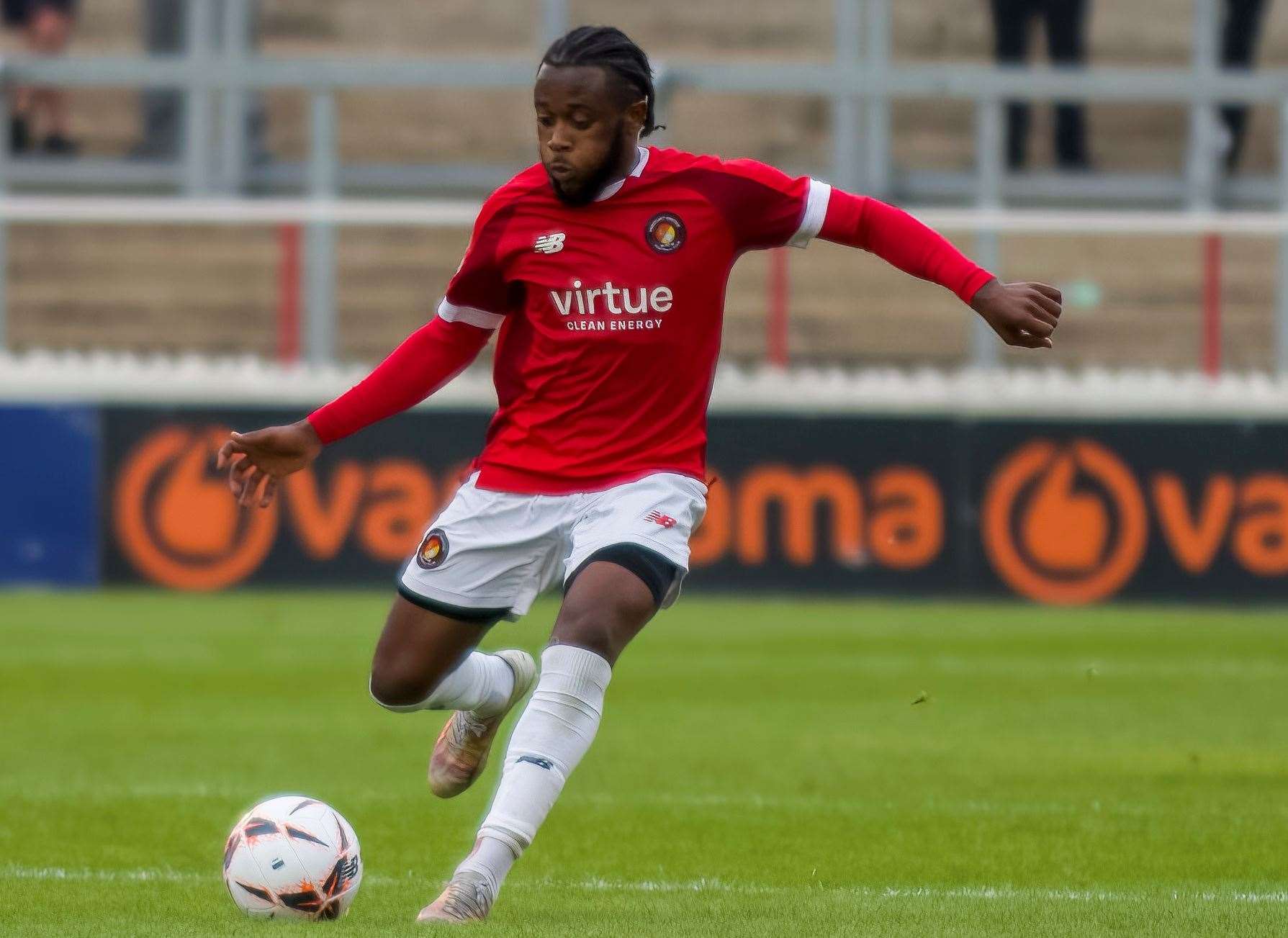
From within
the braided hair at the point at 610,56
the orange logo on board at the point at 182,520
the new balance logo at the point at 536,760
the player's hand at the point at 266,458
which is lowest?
the orange logo on board at the point at 182,520

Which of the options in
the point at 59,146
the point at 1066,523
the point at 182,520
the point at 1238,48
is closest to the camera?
the point at 1066,523

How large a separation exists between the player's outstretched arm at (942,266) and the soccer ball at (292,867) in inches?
69.2

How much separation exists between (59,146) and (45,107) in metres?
0.29

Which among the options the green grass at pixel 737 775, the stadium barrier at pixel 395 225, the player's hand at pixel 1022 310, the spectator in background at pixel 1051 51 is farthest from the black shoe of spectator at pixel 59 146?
the player's hand at pixel 1022 310

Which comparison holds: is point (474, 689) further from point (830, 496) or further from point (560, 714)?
point (830, 496)

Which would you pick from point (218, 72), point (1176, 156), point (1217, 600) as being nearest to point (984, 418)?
point (1217, 600)

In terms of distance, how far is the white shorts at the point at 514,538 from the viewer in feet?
17.2

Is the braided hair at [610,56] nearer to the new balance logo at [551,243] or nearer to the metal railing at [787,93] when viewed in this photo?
the new balance logo at [551,243]

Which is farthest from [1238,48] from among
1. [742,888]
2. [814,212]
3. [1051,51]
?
[742,888]

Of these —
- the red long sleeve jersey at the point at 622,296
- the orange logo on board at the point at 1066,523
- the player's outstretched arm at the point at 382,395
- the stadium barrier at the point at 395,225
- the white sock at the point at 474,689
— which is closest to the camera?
the red long sleeve jersey at the point at 622,296

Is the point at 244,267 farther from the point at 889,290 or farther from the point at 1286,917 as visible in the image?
the point at 1286,917

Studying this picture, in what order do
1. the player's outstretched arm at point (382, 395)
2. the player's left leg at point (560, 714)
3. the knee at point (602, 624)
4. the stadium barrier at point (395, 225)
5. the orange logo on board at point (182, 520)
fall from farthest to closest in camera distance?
the stadium barrier at point (395, 225) → the orange logo on board at point (182, 520) → the player's outstretched arm at point (382, 395) → the knee at point (602, 624) → the player's left leg at point (560, 714)

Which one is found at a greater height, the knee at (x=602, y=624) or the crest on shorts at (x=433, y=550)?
the crest on shorts at (x=433, y=550)

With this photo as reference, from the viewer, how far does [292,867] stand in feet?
16.0
